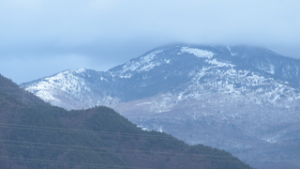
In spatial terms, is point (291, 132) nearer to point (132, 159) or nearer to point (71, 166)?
point (132, 159)

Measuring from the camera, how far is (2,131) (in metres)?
82.6

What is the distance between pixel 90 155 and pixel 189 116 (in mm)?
117483

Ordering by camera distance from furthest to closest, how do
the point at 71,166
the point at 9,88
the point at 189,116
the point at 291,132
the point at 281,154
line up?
the point at 189,116 → the point at 291,132 → the point at 281,154 → the point at 9,88 → the point at 71,166

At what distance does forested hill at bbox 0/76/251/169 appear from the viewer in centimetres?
7725

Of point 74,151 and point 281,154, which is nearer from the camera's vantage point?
point 74,151

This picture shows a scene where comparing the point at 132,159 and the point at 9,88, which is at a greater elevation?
the point at 9,88

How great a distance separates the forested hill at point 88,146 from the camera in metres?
77.2

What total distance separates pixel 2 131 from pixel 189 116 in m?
115

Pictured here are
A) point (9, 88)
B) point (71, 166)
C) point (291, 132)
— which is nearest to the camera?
point (71, 166)

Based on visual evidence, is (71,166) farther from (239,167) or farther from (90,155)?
(239,167)

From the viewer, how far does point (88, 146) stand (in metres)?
79.8

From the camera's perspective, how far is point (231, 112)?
194m

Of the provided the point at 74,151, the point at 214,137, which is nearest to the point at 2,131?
the point at 74,151

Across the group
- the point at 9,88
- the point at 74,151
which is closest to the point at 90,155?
the point at 74,151
